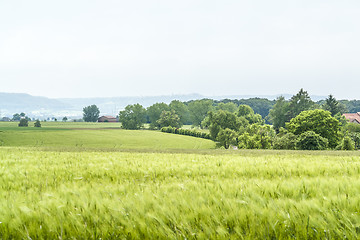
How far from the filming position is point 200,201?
10.8ft

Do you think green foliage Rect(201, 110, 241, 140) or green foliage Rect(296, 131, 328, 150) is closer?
green foliage Rect(296, 131, 328, 150)

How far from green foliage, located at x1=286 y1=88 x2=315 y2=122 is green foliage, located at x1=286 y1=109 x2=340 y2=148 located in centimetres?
4431

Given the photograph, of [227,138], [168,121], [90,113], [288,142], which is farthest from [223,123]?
[90,113]

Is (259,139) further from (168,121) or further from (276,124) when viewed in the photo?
(168,121)

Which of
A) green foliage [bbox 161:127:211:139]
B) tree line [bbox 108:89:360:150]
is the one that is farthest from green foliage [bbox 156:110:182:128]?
green foliage [bbox 161:127:211:139]

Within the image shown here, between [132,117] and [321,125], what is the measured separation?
303 ft

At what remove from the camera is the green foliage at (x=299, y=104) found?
106 meters

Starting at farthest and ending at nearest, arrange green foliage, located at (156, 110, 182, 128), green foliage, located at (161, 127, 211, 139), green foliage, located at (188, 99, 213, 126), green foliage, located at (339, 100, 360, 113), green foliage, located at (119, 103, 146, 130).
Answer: green foliage, located at (339, 100, 360, 113) < green foliage, located at (188, 99, 213, 126) < green foliage, located at (156, 110, 182, 128) < green foliage, located at (119, 103, 146, 130) < green foliage, located at (161, 127, 211, 139)

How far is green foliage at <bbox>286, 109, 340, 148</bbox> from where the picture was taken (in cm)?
6131

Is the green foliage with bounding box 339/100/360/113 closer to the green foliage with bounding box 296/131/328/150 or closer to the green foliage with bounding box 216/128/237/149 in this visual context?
the green foliage with bounding box 216/128/237/149

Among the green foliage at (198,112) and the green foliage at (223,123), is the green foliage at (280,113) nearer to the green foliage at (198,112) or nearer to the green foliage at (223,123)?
the green foliage at (223,123)

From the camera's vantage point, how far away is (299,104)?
351 ft

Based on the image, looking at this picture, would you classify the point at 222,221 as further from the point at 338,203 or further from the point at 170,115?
the point at 170,115

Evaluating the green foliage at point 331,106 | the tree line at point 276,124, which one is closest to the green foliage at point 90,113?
the tree line at point 276,124
